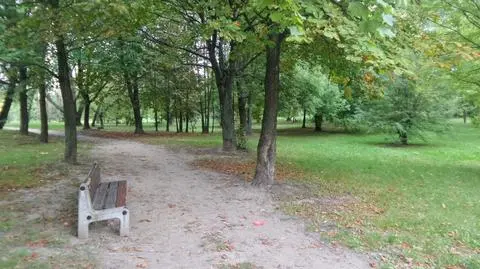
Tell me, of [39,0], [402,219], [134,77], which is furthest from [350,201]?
[134,77]

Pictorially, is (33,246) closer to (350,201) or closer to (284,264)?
(284,264)

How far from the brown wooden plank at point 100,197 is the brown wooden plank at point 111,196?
0.06 m

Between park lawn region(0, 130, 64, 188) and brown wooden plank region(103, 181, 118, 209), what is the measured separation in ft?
9.00

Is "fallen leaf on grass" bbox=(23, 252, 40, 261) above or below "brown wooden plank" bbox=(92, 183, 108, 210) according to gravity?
below

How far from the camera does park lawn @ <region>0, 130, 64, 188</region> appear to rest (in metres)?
9.26

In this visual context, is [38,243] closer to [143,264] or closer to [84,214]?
[84,214]

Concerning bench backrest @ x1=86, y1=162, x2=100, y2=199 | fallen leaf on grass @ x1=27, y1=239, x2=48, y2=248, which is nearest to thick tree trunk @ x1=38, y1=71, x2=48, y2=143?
bench backrest @ x1=86, y1=162, x2=100, y2=199

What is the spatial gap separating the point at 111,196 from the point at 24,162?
6.95 m

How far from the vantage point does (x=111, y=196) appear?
21.3 ft

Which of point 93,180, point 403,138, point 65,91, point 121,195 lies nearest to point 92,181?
point 93,180

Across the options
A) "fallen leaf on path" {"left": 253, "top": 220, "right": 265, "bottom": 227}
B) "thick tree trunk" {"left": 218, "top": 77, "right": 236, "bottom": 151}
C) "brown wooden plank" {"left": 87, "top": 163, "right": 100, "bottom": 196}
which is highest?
"thick tree trunk" {"left": 218, "top": 77, "right": 236, "bottom": 151}

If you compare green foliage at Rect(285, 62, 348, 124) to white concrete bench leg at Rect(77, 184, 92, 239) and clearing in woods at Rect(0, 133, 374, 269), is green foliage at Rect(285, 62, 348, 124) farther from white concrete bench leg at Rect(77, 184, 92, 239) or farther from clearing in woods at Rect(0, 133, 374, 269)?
white concrete bench leg at Rect(77, 184, 92, 239)

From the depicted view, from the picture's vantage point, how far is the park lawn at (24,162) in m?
9.26

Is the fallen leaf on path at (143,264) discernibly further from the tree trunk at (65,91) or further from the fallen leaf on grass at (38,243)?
the tree trunk at (65,91)
